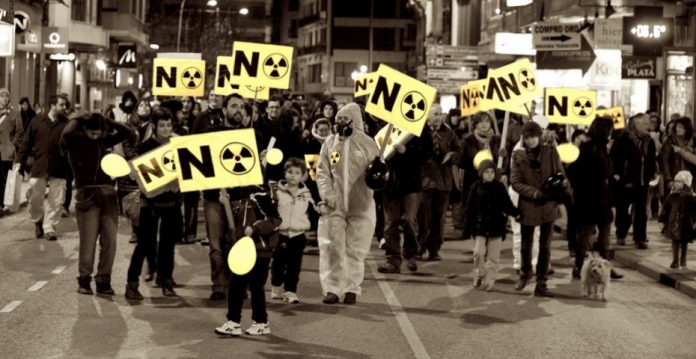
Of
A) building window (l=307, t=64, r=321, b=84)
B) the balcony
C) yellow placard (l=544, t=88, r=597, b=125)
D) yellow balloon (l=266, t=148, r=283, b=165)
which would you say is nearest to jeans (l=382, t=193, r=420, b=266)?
yellow placard (l=544, t=88, r=597, b=125)

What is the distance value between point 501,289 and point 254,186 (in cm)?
412

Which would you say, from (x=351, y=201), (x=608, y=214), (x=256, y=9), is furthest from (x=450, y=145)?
(x=256, y=9)

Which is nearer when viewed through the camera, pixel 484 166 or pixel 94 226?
pixel 94 226

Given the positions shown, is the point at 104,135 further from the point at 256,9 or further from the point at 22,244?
the point at 256,9

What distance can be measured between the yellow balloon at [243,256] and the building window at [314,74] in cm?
9888

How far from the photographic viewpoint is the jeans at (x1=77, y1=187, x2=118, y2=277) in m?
13.2

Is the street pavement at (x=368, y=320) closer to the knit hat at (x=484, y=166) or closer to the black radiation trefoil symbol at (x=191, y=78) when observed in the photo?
the knit hat at (x=484, y=166)

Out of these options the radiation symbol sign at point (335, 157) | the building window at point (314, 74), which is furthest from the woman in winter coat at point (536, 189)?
the building window at point (314, 74)

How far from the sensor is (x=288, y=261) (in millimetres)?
12836

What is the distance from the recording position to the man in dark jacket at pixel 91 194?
1322 cm

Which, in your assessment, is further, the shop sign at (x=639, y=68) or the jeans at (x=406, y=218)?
the shop sign at (x=639, y=68)

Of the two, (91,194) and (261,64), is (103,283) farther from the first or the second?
(261,64)

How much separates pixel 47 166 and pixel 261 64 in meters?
4.10

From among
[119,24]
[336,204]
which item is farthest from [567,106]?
[119,24]
